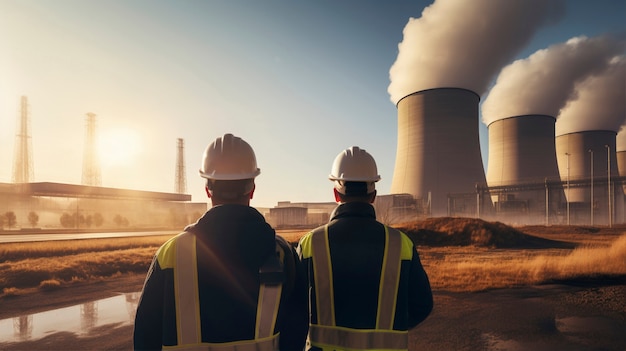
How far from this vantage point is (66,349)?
12.8ft

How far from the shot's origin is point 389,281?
1563 mm

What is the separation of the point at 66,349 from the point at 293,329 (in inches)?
144

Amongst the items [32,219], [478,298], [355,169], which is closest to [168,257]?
[355,169]

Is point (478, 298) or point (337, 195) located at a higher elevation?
point (337, 195)

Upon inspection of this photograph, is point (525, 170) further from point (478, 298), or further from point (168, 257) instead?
point (168, 257)

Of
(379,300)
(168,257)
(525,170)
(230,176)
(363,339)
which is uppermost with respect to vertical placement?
(525,170)

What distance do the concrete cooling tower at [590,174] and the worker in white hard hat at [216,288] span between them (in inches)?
1310

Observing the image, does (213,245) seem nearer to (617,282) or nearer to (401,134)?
(617,282)

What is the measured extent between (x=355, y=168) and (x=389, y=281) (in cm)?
57

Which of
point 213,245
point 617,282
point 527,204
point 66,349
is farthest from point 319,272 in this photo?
point 527,204

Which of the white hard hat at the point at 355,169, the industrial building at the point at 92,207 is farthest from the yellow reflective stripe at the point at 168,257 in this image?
the industrial building at the point at 92,207

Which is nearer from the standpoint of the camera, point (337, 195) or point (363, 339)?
point (363, 339)

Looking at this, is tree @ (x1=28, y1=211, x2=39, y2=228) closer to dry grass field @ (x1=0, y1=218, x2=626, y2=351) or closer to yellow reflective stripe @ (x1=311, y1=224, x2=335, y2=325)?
dry grass field @ (x1=0, y1=218, x2=626, y2=351)

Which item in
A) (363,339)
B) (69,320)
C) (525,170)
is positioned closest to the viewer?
(363,339)
